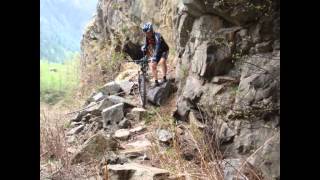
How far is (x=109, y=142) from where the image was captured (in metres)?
6.60

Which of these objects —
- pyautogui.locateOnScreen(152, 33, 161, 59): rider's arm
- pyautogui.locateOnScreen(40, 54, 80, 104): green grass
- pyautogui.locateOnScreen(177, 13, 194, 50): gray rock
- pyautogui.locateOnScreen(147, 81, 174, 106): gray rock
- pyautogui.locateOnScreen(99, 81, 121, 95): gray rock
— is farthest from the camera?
pyautogui.locateOnScreen(40, 54, 80, 104): green grass

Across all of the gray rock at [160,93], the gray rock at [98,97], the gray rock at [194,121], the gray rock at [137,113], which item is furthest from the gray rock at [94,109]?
the gray rock at [194,121]

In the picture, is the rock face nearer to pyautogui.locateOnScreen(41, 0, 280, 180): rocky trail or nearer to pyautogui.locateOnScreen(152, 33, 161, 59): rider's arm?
pyautogui.locateOnScreen(41, 0, 280, 180): rocky trail

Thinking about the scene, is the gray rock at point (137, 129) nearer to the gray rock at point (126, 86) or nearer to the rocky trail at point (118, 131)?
the rocky trail at point (118, 131)

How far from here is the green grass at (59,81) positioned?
13797mm

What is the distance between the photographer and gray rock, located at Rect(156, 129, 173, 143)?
22.4 feet

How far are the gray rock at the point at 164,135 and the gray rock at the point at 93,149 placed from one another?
2.74ft

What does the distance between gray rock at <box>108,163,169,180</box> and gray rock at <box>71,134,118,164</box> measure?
1.05 m

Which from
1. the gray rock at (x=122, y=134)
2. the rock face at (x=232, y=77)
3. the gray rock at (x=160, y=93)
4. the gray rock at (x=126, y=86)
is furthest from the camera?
the gray rock at (x=126, y=86)

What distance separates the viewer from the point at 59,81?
563 inches

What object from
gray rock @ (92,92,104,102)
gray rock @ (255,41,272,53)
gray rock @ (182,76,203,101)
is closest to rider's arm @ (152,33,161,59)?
gray rock @ (182,76,203,101)
